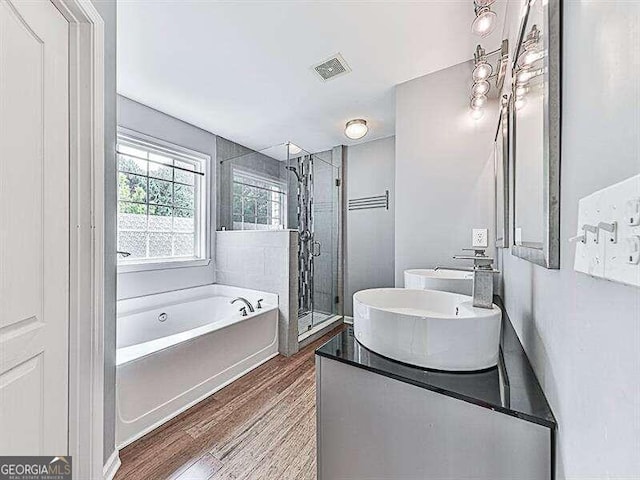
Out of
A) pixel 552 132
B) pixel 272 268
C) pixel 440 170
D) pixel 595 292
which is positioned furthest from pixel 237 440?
pixel 440 170

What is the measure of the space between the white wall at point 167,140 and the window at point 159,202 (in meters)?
0.10

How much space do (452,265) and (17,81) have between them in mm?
2415

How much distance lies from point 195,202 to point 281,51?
1.99 metres

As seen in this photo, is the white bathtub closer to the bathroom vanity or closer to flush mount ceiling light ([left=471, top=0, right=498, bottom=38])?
the bathroom vanity

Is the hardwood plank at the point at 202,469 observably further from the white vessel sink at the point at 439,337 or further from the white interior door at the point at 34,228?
the white vessel sink at the point at 439,337

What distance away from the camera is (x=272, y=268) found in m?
2.78

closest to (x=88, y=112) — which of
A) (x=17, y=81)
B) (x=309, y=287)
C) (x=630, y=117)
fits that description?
(x=17, y=81)

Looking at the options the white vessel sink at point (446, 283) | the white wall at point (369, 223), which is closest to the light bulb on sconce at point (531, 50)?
Result: the white vessel sink at point (446, 283)

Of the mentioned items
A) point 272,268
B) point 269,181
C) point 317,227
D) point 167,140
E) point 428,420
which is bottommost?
point 428,420

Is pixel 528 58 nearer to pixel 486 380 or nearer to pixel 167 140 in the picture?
pixel 486 380

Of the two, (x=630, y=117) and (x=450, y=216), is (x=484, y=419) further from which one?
(x=450, y=216)

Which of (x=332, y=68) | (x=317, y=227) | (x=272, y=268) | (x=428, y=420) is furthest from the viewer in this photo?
(x=317, y=227)

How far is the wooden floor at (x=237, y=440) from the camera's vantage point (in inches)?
53.1

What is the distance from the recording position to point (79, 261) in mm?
1082
